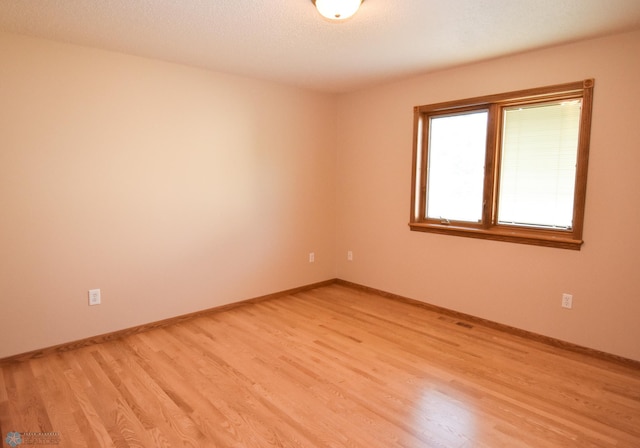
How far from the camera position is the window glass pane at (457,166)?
349cm

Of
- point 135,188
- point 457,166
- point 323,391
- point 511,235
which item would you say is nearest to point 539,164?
point 511,235

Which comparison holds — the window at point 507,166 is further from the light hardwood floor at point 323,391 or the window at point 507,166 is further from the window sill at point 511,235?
the light hardwood floor at point 323,391

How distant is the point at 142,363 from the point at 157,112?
2.05 m

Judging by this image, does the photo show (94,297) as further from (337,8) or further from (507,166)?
(507,166)

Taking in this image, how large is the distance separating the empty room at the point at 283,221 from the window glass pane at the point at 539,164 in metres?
0.02

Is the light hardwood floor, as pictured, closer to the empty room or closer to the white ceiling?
the empty room

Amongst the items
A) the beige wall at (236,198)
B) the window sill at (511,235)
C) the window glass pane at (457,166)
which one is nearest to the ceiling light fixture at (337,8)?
the beige wall at (236,198)

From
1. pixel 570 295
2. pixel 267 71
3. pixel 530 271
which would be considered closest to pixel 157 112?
pixel 267 71

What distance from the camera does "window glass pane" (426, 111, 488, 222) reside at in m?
3.49

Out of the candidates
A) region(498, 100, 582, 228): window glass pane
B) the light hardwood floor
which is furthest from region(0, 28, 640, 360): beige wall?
the light hardwood floor

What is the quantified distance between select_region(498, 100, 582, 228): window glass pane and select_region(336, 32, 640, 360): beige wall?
188mm

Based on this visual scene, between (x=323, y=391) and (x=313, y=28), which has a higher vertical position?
(x=313, y=28)

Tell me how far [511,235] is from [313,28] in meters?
2.32

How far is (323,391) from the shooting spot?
2.35 m
